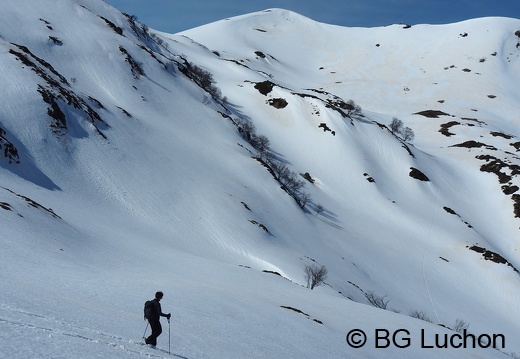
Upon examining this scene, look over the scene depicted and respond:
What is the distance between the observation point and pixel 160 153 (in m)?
52.4

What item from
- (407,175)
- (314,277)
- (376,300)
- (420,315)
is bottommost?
(314,277)

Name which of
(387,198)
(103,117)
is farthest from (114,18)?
(387,198)

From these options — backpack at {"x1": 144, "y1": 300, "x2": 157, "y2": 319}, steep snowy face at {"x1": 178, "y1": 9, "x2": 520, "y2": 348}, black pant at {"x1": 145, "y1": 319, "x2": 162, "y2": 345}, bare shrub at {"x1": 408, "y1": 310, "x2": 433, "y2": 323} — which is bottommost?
black pant at {"x1": 145, "y1": 319, "x2": 162, "y2": 345}

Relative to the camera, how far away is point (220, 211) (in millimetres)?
46344

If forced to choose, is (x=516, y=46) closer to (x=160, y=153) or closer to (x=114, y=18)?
(x=114, y=18)

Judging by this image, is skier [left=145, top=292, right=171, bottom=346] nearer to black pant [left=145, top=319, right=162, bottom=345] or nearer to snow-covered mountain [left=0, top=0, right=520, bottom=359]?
black pant [left=145, top=319, right=162, bottom=345]

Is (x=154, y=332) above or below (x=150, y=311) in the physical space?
below

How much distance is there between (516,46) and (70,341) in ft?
752

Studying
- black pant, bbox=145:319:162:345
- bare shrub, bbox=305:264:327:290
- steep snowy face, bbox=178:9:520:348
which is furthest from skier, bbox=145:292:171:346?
steep snowy face, bbox=178:9:520:348

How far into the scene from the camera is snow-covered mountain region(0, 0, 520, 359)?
58.5ft

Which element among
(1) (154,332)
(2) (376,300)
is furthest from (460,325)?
(1) (154,332)

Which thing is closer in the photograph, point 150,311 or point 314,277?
point 150,311

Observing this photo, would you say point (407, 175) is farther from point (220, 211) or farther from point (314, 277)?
point (314, 277)

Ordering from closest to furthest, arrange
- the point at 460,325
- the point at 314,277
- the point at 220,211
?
the point at 314,277 < the point at 220,211 < the point at 460,325
